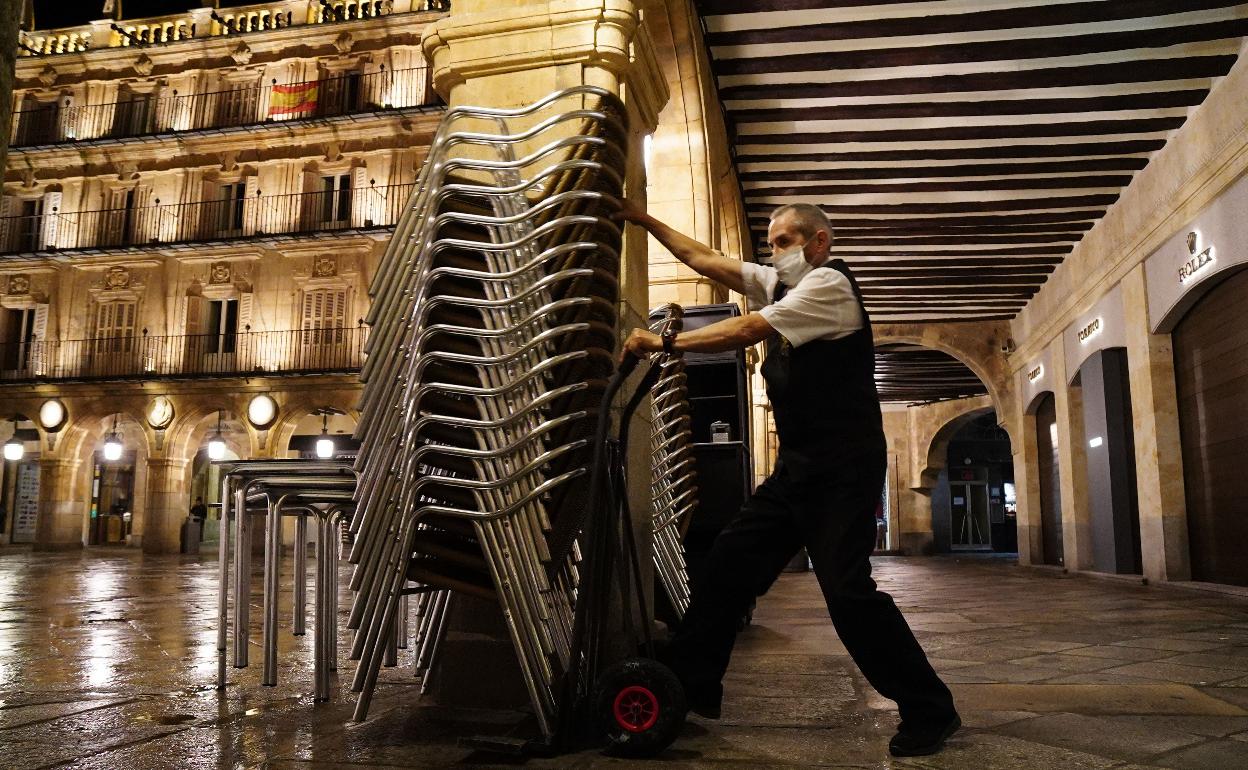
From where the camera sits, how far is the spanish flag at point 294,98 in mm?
21188

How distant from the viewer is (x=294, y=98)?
21281 mm

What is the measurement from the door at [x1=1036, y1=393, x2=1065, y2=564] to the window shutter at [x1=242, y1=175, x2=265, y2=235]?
16.2 m

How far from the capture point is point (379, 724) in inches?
101

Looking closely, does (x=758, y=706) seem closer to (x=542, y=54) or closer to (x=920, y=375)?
(x=542, y=54)

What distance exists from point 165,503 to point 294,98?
30.9 feet

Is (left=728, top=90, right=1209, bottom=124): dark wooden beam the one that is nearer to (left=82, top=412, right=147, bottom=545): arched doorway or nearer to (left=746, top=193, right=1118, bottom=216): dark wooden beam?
(left=746, top=193, right=1118, bottom=216): dark wooden beam

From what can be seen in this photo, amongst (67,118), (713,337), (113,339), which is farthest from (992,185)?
(67,118)

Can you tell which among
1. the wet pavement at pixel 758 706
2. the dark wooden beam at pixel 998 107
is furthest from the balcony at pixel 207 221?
the wet pavement at pixel 758 706

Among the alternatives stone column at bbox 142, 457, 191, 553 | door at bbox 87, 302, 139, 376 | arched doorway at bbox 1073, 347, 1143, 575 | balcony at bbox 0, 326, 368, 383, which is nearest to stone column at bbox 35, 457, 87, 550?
balcony at bbox 0, 326, 368, 383

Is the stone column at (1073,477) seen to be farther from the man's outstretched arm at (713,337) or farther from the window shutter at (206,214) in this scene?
the window shutter at (206,214)

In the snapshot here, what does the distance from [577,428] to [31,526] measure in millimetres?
28938

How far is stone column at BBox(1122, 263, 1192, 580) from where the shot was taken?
30.7 ft

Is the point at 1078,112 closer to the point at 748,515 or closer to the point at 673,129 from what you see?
the point at 673,129

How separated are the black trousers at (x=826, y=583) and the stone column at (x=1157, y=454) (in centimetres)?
831
